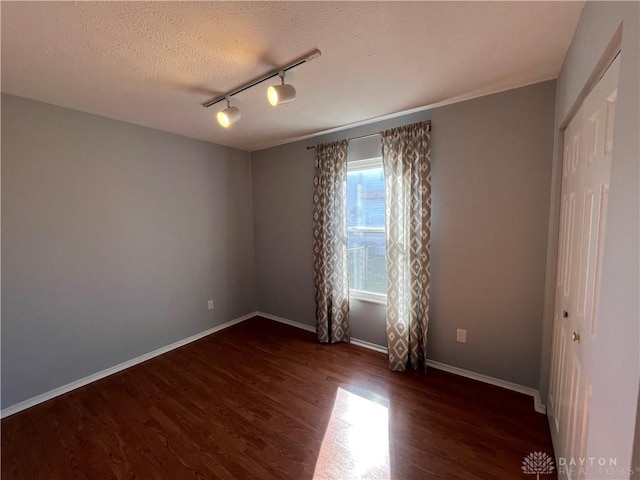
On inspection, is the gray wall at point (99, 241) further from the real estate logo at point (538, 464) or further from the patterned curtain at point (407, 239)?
the real estate logo at point (538, 464)

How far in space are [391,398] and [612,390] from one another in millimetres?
1614

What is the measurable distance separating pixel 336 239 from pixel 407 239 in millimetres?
783

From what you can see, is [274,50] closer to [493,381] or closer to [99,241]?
[99,241]

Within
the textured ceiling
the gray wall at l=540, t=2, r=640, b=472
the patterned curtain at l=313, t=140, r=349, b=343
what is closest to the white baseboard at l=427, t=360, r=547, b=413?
the patterned curtain at l=313, t=140, r=349, b=343

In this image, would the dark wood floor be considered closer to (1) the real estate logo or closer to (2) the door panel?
(1) the real estate logo

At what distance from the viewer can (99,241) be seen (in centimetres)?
238

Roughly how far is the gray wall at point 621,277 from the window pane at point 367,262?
6.28ft

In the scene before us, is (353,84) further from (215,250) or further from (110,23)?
(215,250)

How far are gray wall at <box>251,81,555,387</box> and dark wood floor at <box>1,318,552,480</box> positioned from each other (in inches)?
14.1

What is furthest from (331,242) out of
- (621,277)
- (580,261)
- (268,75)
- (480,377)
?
(621,277)

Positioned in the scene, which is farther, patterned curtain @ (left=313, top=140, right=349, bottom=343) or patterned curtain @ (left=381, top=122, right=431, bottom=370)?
patterned curtain @ (left=313, top=140, right=349, bottom=343)

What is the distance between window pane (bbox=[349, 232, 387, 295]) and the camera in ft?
9.08

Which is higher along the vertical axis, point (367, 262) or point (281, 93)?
point (281, 93)

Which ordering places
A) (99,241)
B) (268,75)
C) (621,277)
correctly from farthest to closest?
(99,241), (268,75), (621,277)
